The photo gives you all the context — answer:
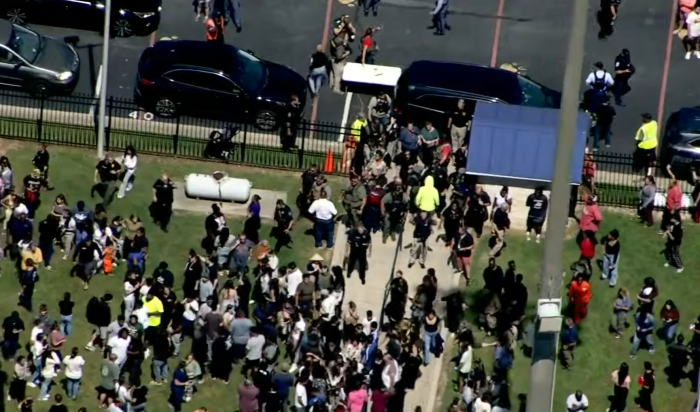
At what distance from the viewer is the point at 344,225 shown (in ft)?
118

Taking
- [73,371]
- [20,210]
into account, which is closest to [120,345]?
[73,371]

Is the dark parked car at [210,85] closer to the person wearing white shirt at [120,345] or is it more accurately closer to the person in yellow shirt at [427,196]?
the person in yellow shirt at [427,196]

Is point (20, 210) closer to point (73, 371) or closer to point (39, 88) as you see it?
point (73, 371)

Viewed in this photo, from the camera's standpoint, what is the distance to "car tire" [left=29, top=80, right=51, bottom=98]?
3862 cm

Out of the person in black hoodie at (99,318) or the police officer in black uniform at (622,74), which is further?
the police officer in black uniform at (622,74)

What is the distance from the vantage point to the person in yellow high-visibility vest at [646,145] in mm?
37219

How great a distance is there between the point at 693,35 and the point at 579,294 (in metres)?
9.64

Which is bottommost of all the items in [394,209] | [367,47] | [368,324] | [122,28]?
[368,324]

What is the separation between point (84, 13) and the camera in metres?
40.3

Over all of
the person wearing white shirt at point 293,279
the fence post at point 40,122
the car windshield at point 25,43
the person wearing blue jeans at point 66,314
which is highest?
the car windshield at point 25,43

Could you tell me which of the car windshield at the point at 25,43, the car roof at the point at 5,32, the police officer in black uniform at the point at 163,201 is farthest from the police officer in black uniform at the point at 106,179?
the car roof at the point at 5,32

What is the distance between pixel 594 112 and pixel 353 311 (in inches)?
352

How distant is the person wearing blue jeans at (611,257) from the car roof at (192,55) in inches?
360

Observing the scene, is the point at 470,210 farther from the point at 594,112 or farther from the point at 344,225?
the point at 594,112
